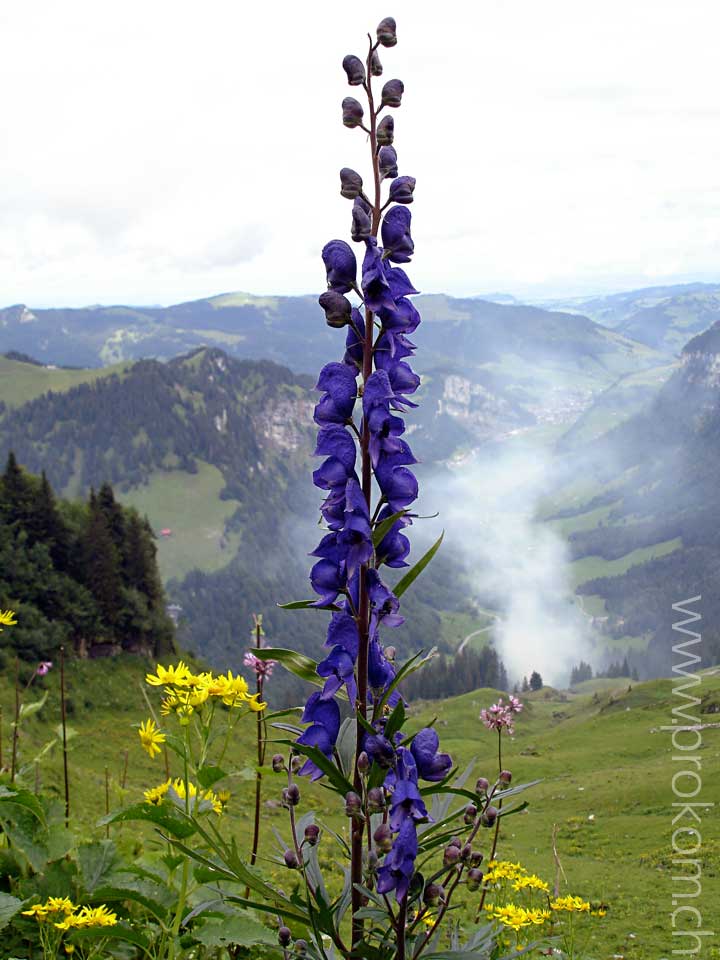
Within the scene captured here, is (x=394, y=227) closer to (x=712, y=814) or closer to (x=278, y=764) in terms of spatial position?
(x=278, y=764)

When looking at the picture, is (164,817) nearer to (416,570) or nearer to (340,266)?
(416,570)

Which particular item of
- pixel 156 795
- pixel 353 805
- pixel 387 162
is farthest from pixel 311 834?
pixel 387 162

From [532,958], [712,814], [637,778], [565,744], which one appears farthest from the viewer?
[565,744]

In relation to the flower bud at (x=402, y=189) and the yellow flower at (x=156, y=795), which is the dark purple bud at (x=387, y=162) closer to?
the flower bud at (x=402, y=189)

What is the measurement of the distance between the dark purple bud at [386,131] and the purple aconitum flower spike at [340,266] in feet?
1.84

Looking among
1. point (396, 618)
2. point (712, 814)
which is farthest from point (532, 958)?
point (712, 814)

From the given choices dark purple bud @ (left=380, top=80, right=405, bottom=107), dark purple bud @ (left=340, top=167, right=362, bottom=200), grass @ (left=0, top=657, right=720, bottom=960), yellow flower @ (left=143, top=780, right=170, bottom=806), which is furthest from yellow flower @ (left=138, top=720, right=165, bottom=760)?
dark purple bud @ (left=380, top=80, right=405, bottom=107)

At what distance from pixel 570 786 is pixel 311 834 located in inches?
2429

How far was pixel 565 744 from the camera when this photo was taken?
88562 millimetres

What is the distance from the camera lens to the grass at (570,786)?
20156mm

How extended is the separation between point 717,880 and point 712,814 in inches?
544

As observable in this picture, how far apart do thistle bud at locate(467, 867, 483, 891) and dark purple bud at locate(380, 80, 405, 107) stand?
12.9 feet

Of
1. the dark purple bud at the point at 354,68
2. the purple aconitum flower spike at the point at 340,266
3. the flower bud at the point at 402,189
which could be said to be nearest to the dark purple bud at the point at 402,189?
the flower bud at the point at 402,189

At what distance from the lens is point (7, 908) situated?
4977 millimetres
